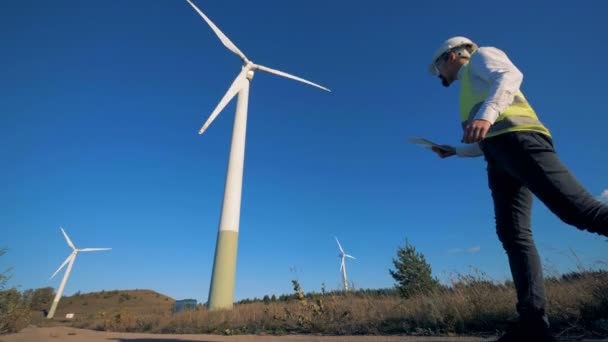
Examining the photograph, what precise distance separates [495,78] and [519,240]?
1.09 meters

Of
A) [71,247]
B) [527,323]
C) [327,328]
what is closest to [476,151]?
[527,323]

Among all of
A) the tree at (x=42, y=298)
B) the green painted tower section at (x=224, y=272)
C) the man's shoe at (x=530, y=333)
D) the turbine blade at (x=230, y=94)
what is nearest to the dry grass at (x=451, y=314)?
the man's shoe at (x=530, y=333)

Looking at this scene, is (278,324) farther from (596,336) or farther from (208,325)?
(596,336)

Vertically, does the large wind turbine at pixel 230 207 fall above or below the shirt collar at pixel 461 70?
above

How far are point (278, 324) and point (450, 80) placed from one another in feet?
15.4

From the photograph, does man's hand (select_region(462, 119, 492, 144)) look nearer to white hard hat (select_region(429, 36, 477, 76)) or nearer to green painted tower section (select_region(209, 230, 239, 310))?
white hard hat (select_region(429, 36, 477, 76))

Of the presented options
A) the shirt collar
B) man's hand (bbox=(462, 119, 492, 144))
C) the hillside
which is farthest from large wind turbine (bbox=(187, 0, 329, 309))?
the hillside

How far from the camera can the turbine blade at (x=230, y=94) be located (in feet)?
43.8

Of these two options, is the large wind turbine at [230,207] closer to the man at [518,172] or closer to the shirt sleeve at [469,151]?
the shirt sleeve at [469,151]

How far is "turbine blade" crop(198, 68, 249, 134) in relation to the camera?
13337 mm

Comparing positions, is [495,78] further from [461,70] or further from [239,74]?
[239,74]

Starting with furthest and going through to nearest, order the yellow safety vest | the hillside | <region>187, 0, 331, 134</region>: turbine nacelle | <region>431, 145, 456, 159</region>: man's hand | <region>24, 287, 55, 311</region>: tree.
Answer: the hillside, <region>24, 287, 55, 311</region>: tree, <region>187, 0, 331, 134</region>: turbine nacelle, <region>431, 145, 456, 159</region>: man's hand, the yellow safety vest

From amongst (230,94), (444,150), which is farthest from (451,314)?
(230,94)

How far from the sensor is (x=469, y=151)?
111 inches
